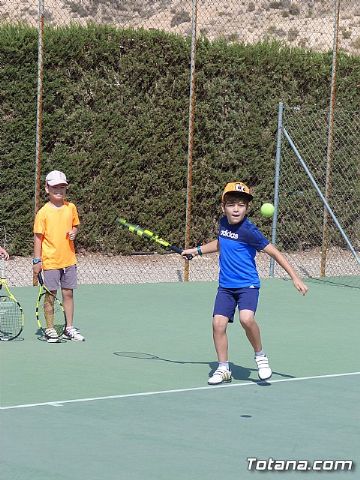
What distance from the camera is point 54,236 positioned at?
11.0 m

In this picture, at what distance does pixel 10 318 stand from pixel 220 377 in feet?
Result: 8.78

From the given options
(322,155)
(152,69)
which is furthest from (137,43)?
(322,155)

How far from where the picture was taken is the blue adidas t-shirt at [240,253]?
9125 mm

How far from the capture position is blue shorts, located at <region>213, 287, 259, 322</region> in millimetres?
9086

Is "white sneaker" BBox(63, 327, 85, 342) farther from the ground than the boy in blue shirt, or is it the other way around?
the boy in blue shirt

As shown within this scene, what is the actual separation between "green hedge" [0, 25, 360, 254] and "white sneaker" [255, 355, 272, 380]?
780 centimetres

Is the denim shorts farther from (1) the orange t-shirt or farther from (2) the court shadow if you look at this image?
(2) the court shadow

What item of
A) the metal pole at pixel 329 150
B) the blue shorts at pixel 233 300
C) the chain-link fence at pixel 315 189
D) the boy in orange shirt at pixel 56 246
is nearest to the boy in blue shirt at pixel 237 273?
the blue shorts at pixel 233 300

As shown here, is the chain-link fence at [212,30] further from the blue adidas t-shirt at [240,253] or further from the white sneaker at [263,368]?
the white sneaker at [263,368]

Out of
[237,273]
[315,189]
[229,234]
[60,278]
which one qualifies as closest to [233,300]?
[237,273]

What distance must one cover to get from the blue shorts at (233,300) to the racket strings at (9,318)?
2.23 metres

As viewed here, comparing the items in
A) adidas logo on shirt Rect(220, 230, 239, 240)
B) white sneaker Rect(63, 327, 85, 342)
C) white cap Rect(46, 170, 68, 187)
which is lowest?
white sneaker Rect(63, 327, 85, 342)

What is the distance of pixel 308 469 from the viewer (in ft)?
20.9
